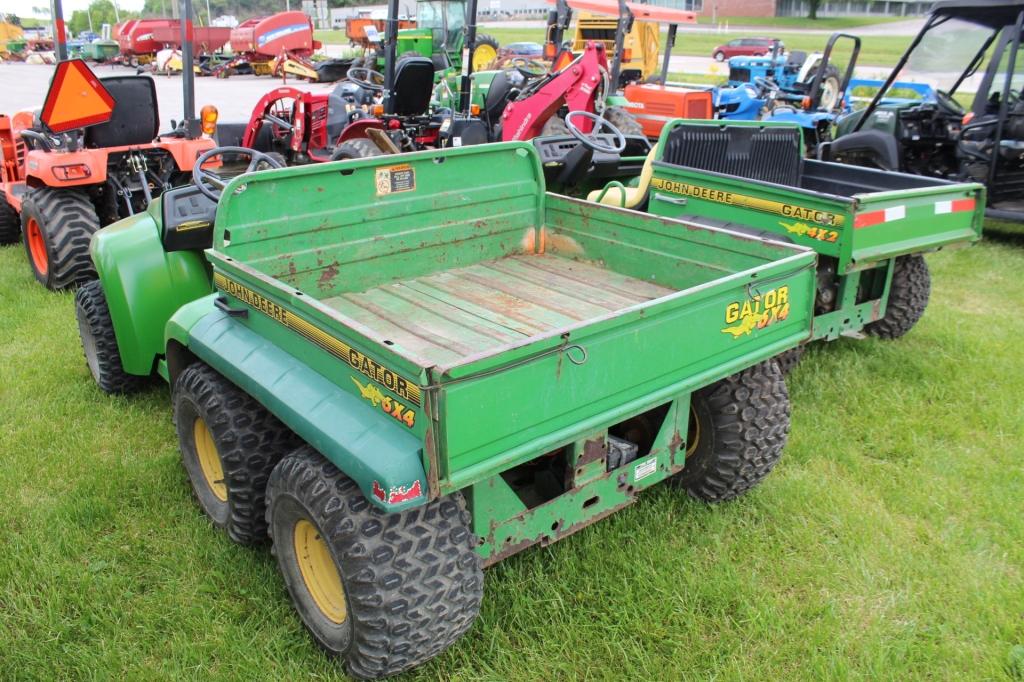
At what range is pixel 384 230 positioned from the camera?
3.81m

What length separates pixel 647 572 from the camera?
311cm

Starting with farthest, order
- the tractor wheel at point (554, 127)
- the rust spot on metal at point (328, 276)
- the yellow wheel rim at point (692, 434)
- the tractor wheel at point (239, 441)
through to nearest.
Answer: the tractor wheel at point (554, 127), the rust spot on metal at point (328, 276), the yellow wheel rim at point (692, 434), the tractor wheel at point (239, 441)

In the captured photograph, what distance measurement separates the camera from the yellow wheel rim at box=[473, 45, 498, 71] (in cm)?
1992

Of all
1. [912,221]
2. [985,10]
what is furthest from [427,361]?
[985,10]

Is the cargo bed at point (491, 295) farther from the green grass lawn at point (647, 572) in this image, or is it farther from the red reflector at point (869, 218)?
the red reflector at point (869, 218)

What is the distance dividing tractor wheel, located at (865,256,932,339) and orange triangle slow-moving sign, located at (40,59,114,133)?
5327mm

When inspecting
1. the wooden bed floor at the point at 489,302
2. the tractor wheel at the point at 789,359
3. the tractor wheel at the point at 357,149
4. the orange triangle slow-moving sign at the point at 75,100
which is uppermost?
the orange triangle slow-moving sign at the point at 75,100

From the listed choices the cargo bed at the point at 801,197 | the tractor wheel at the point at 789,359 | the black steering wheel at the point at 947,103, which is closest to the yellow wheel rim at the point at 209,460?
the tractor wheel at the point at 789,359

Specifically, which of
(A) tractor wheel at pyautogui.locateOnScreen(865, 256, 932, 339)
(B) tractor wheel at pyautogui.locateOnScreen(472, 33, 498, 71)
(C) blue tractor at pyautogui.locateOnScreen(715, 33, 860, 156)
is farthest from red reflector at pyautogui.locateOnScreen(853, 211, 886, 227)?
(B) tractor wheel at pyautogui.locateOnScreen(472, 33, 498, 71)

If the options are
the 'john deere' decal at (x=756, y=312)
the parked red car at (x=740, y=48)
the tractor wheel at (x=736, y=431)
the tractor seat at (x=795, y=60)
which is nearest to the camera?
the 'john deere' decal at (x=756, y=312)

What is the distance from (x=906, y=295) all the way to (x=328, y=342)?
385 centimetres

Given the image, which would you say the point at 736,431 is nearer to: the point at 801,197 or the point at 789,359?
the point at 789,359

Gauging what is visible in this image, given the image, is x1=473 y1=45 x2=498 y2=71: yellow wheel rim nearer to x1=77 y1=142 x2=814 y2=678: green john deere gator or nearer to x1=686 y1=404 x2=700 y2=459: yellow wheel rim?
x1=77 y1=142 x2=814 y2=678: green john deere gator

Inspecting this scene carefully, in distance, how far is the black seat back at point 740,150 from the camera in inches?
210
